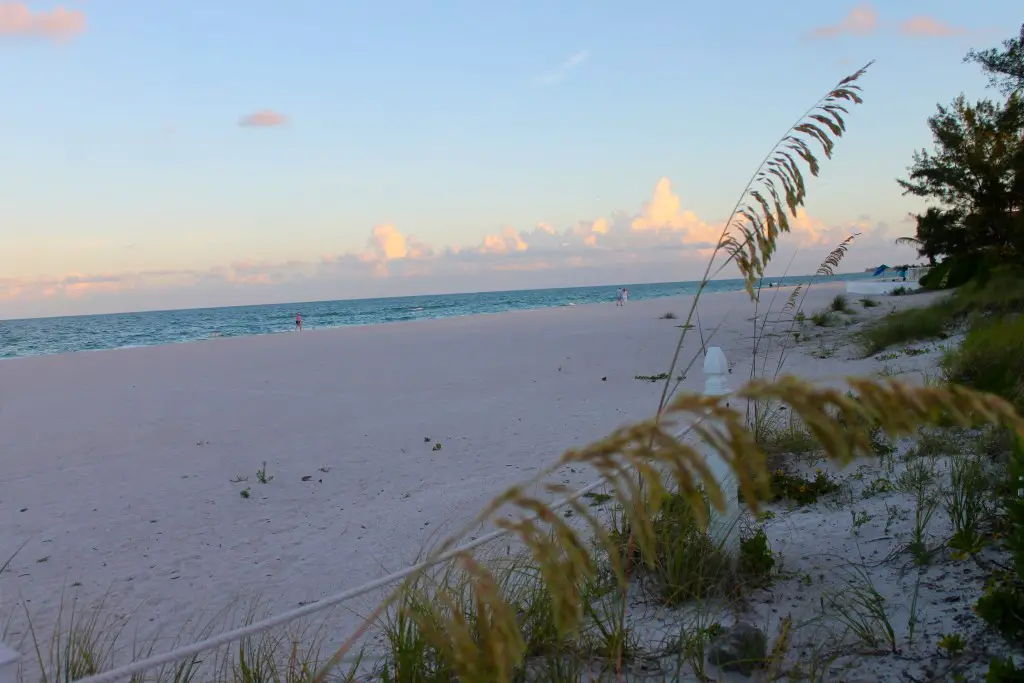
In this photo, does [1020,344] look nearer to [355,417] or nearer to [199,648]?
[199,648]

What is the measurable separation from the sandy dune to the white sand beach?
26mm

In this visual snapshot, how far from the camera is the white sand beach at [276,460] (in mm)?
5016

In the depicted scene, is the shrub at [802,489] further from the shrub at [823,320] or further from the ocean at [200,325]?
the shrub at [823,320]

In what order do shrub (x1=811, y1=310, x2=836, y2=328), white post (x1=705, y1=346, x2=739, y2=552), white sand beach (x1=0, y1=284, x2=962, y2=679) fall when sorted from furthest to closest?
shrub (x1=811, y1=310, x2=836, y2=328) < white sand beach (x1=0, y1=284, x2=962, y2=679) < white post (x1=705, y1=346, x2=739, y2=552)

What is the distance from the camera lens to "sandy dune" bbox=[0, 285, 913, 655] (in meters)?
5.05

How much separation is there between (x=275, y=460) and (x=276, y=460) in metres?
0.01

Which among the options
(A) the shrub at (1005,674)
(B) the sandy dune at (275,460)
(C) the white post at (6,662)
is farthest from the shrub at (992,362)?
(C) the white post at (6,662)

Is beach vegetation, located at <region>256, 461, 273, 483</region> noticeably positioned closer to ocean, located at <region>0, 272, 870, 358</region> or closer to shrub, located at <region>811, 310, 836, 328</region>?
ocean, located at <region>0, 272, 870, 358</region>

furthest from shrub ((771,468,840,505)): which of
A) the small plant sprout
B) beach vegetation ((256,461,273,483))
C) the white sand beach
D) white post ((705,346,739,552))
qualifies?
beach vegetation ((256,461,273,483))

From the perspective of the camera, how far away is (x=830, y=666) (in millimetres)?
2686

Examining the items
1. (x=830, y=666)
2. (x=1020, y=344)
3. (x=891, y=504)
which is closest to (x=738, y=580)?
(x=830, y=666)

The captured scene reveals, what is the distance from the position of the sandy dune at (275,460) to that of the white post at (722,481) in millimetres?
2226

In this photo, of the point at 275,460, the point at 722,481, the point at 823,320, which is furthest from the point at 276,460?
the point at 823,320

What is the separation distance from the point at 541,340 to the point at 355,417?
10269 millimetres
